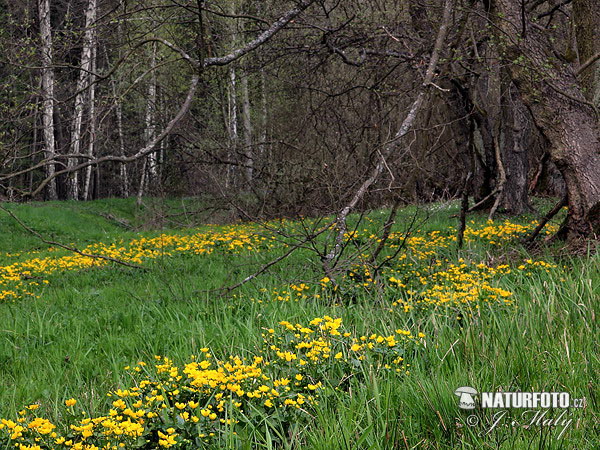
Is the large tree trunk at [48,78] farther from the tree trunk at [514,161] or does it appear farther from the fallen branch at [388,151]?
the tree trunk at [514,161]

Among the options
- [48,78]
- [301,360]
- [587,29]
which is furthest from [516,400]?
[48,78]

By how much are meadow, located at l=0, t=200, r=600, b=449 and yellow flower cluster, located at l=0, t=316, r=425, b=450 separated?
0.5 inches

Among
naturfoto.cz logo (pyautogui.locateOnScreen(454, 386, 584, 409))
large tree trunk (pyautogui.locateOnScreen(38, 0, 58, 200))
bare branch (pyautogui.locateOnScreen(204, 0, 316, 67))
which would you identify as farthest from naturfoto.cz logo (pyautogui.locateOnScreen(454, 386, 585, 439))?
bare branch (pyautogui.locateOnScreen(204, 0, 316, 67))

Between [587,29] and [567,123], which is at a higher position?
[587,29]

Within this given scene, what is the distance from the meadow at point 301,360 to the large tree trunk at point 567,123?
1.64 ft

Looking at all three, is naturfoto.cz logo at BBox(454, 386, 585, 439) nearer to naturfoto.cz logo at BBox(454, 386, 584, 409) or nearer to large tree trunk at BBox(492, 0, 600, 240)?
naturfoto.cz logo at BBox(454, 386, 584, 409)

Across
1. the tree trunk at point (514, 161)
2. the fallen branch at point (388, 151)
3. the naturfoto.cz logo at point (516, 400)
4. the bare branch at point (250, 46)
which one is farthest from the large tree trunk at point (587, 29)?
the naturfoto.cz logo at point (516, 400)

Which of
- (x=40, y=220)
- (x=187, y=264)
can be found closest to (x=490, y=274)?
(x=187, y=264)

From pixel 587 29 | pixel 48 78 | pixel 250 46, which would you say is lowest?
pixel 250 46

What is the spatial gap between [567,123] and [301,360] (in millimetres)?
4197

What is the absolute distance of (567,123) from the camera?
5.87 meters

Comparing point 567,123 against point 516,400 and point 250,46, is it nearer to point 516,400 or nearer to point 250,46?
point 250,46

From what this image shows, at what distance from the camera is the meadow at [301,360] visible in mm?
2533

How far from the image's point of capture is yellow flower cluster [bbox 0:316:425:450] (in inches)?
97.5
